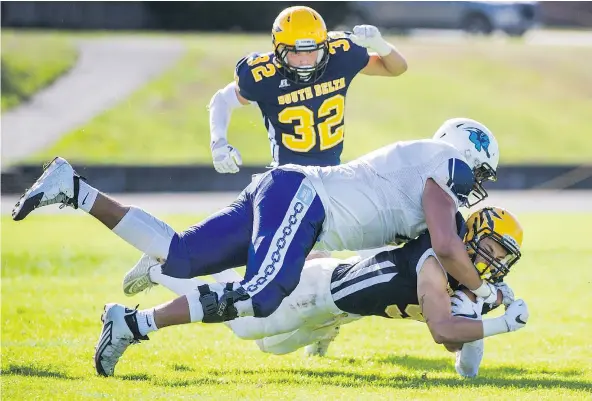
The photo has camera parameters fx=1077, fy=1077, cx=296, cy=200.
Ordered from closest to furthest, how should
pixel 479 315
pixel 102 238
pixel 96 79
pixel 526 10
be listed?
pixel 479 315
pixel 102 238
pixel 96 79
pixel 526 10

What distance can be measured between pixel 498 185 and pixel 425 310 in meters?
13.2

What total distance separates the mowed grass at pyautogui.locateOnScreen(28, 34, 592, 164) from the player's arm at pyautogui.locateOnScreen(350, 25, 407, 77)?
11.3m

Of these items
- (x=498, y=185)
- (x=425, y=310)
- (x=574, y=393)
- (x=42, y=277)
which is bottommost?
(x=498, y=185)

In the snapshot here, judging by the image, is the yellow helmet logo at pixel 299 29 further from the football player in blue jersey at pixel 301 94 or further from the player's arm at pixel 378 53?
the player's arm at pixel 378 53

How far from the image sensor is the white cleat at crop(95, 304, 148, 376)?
537cm

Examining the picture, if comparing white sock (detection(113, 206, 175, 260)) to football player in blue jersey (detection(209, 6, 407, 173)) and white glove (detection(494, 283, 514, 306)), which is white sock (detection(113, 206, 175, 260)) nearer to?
football player in blue jersey (detection(209, 6, 407, 173))

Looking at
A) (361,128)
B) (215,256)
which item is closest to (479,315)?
(215,256)

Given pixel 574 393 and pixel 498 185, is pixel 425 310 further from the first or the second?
pixel 498 185

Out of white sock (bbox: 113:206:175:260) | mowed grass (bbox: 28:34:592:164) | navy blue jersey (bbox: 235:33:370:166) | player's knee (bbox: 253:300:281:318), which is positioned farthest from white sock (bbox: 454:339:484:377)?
mowed grass (bbox: 28:34:592:164)

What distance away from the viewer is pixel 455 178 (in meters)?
5.35

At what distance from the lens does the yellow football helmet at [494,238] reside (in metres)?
5.50

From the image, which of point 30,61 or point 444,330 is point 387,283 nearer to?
point 444,330

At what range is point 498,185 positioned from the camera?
18.1 metres

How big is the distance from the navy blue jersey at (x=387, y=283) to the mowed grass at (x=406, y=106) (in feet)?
42.5
